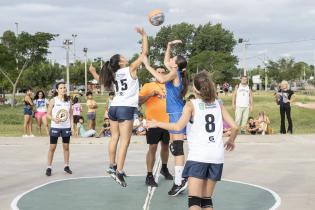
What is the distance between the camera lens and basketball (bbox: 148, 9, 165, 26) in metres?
8.25

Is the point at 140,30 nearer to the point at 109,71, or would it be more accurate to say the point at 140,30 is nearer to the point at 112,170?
the point at 109,71

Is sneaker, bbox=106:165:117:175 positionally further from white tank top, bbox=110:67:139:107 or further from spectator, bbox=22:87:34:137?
spectator, bbox=22:87:34:137

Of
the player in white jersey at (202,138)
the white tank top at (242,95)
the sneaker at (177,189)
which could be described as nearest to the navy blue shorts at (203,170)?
the player in white jersey at (202,138)

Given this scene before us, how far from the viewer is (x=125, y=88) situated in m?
8.07

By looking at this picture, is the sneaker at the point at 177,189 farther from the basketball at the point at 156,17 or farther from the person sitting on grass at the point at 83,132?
the person sitting on grass at the point at 83,132

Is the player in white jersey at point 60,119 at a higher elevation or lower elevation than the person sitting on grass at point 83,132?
higher

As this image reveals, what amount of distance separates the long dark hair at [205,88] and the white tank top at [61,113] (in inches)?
201

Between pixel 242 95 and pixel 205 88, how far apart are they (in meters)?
12.1

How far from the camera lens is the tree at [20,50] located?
53094mm

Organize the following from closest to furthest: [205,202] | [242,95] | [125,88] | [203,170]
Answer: [203,170], [205,202], [125,88], [242,95]

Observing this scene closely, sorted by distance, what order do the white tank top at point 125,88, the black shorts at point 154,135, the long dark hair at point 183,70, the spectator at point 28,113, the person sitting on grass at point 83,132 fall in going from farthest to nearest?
the spectator at point 28,113 → the person sitting on grass at point 83,132 → the black shorts at point 154,135 → the white tank top at point 125,88 → the long dark hair at point 183,70

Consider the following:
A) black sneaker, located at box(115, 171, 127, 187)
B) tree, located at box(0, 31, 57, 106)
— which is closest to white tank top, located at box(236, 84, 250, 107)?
black sneaker, located at box(115, 171, 127, 187)

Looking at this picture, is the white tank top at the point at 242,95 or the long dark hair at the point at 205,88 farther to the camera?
the white tank top at the point at 242,95

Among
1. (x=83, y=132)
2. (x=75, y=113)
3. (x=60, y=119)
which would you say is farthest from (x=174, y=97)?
(x=75, y=113)
